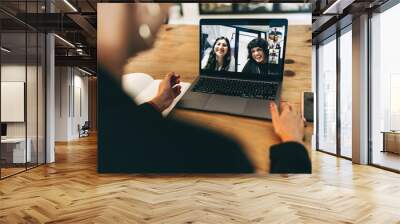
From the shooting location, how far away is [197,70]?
679 cm

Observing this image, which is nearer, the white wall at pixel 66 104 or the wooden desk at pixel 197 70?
the wooden desk at pixel 197 70

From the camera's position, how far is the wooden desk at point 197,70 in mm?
6715

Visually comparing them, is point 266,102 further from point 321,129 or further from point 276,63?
point 321,129

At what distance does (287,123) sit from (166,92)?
7.08 ft

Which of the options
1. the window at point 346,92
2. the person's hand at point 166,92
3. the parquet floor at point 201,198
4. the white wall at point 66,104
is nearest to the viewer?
the parquet floor at point 201,198

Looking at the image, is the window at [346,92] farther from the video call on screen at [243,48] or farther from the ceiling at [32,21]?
the ceiling at [32,21]

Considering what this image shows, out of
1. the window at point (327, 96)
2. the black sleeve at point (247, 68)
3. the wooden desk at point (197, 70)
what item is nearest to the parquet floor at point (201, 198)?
the wooden desk at point (197, 70)

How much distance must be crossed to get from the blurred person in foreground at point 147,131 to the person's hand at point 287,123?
2 centimetres

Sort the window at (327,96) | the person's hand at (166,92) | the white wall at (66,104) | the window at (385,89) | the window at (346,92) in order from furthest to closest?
the white wall at (66,104)
the window at (327,96)
the window at (346,92)
the window at (385,89)
the person's hand at (166,92)

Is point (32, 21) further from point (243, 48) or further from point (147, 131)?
point (243, 48)

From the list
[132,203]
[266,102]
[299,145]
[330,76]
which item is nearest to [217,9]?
[266,102]

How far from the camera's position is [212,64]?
6.76 meters

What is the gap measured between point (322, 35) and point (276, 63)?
4.21 metres

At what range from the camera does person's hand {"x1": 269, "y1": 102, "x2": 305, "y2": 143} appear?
670 centimetres
